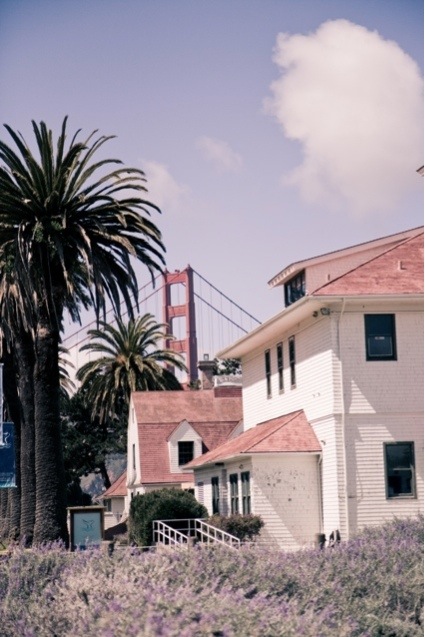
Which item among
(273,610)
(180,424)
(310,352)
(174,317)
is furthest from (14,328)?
(174,317)

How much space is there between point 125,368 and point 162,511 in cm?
3818

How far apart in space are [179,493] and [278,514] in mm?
8052

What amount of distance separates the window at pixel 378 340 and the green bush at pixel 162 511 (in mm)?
10891

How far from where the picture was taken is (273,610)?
33.1 ft

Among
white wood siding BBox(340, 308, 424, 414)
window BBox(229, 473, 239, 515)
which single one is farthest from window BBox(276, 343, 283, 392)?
white wood siding BBox(340, 308, 424, 414)

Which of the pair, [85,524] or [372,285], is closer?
[85,524]

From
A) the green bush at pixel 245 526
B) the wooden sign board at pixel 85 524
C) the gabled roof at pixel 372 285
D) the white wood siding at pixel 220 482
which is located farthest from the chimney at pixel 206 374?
the wooden sign board at pixel 85 524

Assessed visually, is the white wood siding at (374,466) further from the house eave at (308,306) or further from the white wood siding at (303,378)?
the house eave at (308,306)

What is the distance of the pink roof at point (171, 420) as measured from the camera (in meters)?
60.2

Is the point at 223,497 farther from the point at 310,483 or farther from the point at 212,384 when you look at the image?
the point at 212,384

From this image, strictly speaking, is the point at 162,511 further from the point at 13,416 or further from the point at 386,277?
the point at 386,277

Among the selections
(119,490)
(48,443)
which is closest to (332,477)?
(48,443)

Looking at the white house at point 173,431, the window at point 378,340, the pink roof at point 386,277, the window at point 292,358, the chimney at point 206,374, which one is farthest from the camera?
the chimney at point 206,374

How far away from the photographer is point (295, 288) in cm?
4372
